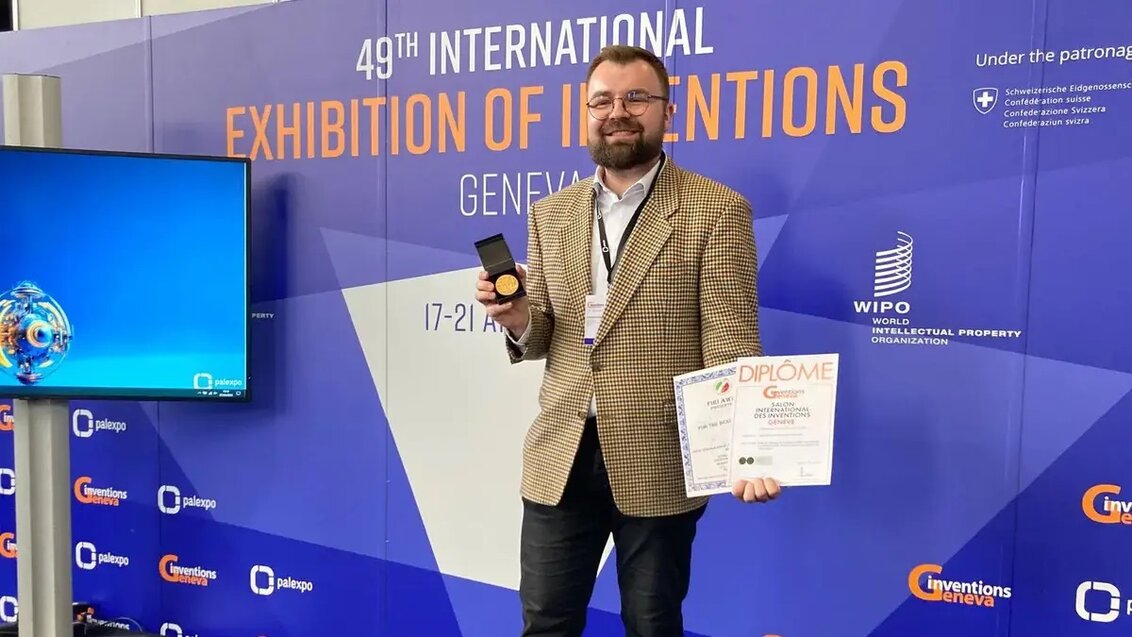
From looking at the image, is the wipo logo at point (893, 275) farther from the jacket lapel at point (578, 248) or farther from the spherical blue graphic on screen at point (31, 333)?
the spherical blue graphic on screen at point (31, 333)

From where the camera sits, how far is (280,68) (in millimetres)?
2729

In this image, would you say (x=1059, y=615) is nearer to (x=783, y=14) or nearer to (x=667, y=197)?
(x=667, y=197)

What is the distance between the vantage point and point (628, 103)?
63.0 inches

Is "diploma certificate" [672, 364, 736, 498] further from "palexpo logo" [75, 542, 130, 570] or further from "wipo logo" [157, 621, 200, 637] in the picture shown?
"palexpo logo" [75, 542, 130, 570]

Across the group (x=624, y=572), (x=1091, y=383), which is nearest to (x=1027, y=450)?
(x=1091, y=383)

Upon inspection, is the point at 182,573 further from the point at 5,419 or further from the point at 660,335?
the point at 660,335

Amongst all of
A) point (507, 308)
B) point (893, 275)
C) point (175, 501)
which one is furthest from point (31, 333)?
point (893, 275)

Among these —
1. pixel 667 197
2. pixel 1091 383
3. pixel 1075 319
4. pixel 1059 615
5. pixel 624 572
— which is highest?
pixel 667 197

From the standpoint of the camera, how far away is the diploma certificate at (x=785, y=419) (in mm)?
1469

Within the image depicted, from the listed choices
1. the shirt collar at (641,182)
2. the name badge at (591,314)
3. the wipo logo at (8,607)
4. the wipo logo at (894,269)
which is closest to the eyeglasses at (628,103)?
the shirt collar at (641,182)

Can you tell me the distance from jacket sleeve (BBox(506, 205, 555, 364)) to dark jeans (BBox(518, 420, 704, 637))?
0.69 feet

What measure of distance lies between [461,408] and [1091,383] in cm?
172

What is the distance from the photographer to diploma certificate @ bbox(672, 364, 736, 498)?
151 centimetres

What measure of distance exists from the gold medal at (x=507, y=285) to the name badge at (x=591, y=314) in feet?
0.53
